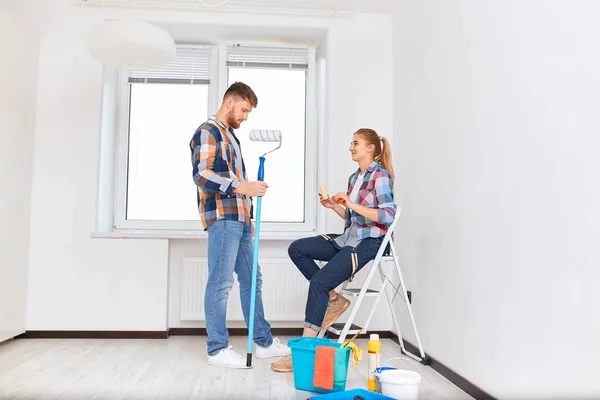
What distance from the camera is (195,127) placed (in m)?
3.95

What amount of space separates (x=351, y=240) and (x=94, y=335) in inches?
73.8

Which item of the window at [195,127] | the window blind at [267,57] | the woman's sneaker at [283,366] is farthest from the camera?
the window blind at [267,57]

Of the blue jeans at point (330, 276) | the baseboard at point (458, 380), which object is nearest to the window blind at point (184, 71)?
the blue jeans at point (330, 276)

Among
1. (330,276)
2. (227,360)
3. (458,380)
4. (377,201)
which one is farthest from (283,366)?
(377,201)

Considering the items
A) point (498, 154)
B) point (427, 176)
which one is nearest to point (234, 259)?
point (427, 176)

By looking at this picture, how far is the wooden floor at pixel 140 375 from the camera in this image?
7.22 feet

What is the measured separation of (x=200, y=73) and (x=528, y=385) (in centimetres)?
308

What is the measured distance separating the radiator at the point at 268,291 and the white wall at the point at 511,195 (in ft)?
3.06

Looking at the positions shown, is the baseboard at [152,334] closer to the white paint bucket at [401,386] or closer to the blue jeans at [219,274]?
the white paint bucket at [401,386]

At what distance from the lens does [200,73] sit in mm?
3957

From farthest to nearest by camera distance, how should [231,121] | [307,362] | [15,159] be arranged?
[15,159] → [231,121] → [307,362]

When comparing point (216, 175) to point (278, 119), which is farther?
point (278, 119)

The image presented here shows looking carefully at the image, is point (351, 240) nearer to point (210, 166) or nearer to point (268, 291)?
point (210, 166)

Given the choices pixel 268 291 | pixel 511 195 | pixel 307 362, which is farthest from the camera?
pixel 268 291
